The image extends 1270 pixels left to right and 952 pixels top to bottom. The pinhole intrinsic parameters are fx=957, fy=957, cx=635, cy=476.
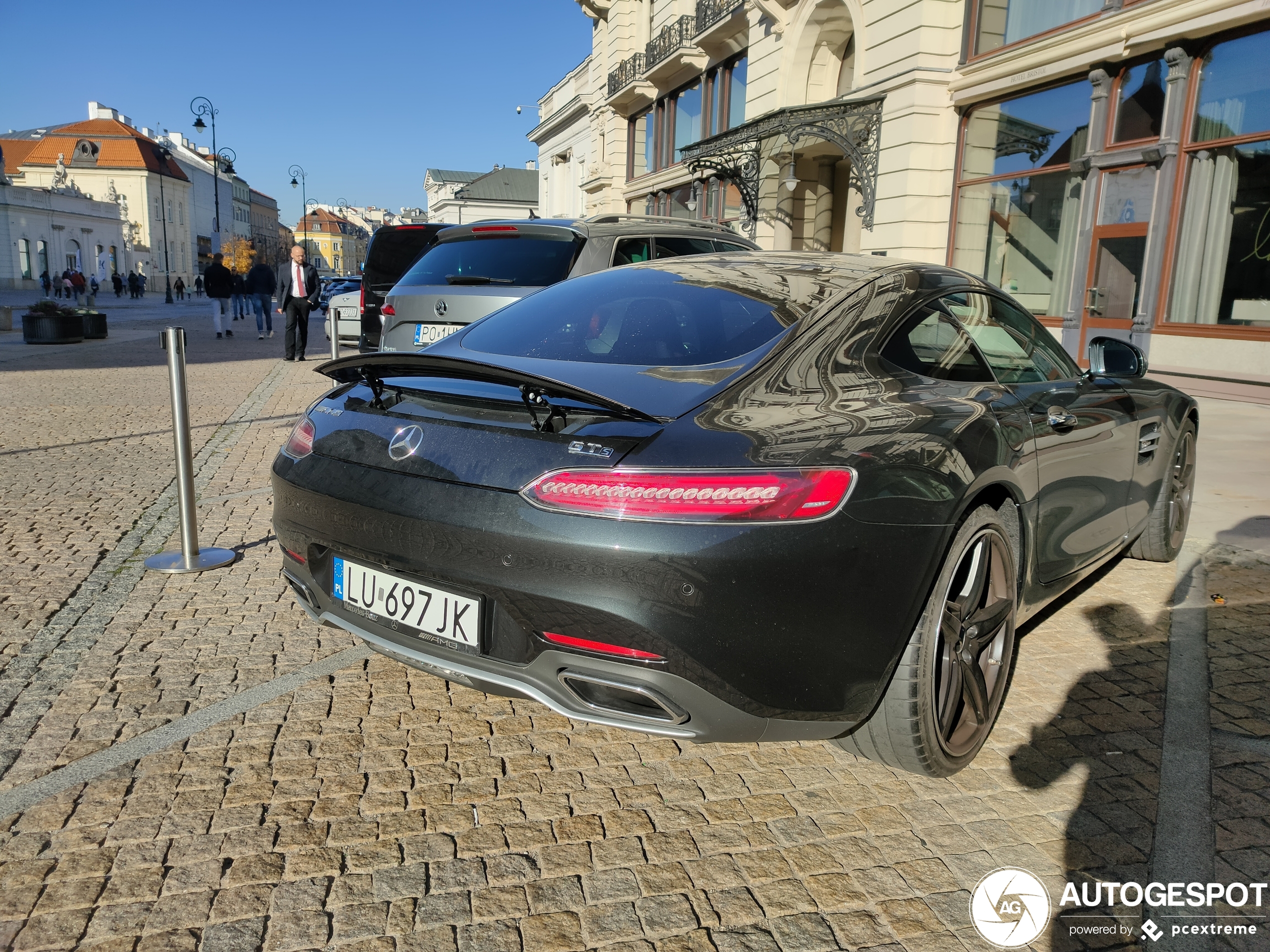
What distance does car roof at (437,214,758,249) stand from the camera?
6930mm

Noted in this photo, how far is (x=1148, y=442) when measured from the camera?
420 centimetres

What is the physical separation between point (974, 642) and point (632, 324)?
1451 millimetres

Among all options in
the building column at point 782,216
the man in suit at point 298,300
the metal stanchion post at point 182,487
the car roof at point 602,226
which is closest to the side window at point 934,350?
the metal stanchion post at point 182,487

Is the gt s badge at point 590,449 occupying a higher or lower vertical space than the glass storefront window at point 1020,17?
lower

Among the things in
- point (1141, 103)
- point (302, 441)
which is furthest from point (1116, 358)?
point (1141, 103)

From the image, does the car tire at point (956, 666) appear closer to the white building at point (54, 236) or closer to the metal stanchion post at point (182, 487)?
the metal stanchion post at point (182, 487)

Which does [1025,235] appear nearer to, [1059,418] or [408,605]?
[1059,418]

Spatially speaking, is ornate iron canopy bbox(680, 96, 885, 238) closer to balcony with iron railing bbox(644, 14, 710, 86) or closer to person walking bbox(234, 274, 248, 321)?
balcony with iron railing bbox(644, 14, 710, 86)

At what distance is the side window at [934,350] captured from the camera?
2.89 meters

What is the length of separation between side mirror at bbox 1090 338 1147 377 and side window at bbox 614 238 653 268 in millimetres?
3524

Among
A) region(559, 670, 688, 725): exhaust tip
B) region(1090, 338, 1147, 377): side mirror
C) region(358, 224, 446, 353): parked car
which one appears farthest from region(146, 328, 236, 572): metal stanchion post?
region(358, 224, 446, 353): parked car

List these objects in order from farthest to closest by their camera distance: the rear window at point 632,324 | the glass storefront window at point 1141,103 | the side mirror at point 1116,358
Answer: the glass storefront window at point 1141,103 → the side mirror at point 1116,358 → the rear window at point 632,324

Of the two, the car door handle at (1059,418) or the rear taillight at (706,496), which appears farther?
the car door handle at (1059,418)

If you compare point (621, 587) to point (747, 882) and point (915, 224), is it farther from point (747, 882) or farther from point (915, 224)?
point (915, 224)
